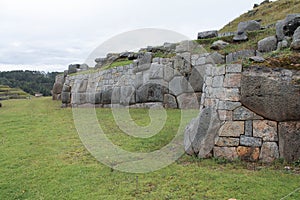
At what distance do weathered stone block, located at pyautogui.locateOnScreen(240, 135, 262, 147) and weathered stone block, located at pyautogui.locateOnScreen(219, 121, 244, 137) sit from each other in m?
0.10

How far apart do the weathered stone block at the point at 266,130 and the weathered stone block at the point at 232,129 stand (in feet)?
0.78

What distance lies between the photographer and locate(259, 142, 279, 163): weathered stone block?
4.62 m

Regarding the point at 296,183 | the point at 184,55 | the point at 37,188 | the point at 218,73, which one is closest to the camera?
the point at 296,183

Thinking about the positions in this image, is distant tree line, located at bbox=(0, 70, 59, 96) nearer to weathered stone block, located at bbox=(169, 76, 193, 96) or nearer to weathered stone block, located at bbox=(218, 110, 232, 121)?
weathered stone block, located at bbox=(169, 76, 193, 96)

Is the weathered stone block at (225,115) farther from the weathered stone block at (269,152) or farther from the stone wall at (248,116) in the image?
the weathered stone block at (269,152)

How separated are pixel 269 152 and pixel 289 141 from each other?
35cm

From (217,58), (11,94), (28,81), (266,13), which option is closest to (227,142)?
(217,58)

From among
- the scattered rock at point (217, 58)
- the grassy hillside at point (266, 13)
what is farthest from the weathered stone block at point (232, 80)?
the grassy hillside at point (266, 13)

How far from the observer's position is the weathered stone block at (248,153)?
473 cm

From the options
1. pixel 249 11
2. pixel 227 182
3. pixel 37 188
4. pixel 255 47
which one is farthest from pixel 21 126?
pixel 249 11

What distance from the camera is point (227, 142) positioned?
489 centimetres

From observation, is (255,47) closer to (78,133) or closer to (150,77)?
(150,77)

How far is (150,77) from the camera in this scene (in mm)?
10703

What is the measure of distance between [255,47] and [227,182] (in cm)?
658
